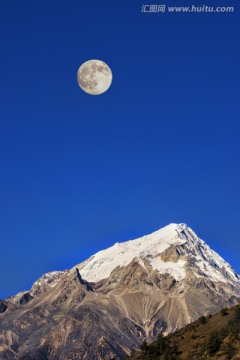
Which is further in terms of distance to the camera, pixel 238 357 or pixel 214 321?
pixel 214 321

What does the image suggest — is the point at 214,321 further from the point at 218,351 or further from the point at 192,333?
the point at 218,351

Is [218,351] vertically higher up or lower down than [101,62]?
lower down

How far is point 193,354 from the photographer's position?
12694cm

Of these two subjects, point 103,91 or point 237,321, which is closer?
point 237,321

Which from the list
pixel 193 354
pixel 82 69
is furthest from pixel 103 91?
pixel 193 354

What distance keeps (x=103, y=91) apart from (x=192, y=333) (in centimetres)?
6881

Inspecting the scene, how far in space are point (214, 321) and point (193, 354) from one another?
77.8 feet

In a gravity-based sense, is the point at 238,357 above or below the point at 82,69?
below

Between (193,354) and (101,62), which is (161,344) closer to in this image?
(193,354)

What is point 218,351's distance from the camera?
121 metres

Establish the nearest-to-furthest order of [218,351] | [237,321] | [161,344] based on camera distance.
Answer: [218,351]
[237,321]
[161,344]

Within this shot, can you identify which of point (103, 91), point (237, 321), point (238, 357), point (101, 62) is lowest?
point (238, 357)

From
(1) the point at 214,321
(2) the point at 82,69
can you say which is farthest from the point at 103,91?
(1) the point at 214,321

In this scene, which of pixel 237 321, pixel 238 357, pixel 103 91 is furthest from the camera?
pixel 103 91
